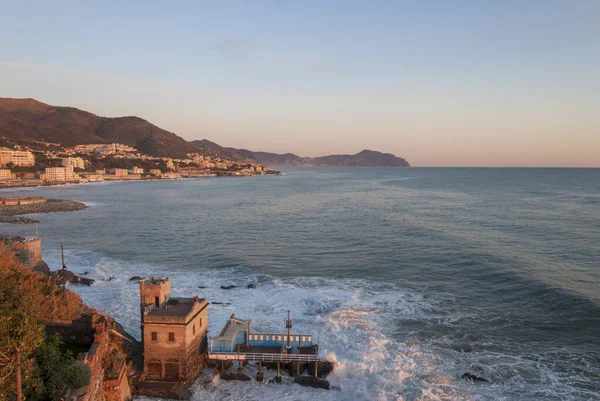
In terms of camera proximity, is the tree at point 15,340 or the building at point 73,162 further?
the building at point 73,162

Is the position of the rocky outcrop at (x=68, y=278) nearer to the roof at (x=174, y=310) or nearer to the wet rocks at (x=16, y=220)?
the roof at (x=174, y=310)

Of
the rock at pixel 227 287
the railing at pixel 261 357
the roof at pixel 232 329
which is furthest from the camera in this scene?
the rock at pixel 227 287

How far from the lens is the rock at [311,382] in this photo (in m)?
19.9

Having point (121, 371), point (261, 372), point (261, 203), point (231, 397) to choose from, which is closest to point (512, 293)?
point (261, 372)

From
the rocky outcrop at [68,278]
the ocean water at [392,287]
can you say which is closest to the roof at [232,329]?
the ocean water at [392,287]

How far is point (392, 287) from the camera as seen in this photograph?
3394 cm

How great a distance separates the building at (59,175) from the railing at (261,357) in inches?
5993

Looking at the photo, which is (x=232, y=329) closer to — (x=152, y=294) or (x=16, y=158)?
(x=152, y=294)

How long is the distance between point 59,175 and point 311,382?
529ft

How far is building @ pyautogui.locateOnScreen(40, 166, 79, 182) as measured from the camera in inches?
5974

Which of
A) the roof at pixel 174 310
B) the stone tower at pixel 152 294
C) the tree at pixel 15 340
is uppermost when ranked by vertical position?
the tree at pixel 15 340

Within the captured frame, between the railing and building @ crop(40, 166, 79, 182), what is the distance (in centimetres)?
15223

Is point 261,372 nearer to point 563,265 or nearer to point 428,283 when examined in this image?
point 428,283

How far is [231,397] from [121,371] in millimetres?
4728
